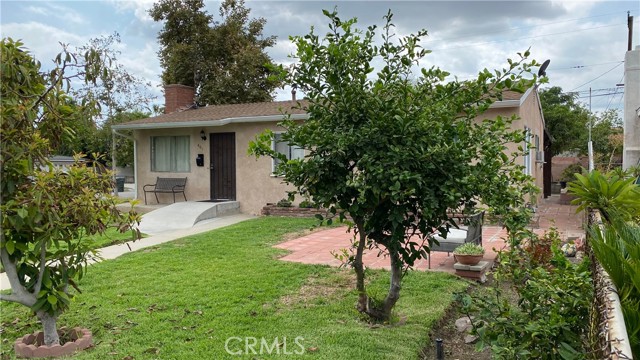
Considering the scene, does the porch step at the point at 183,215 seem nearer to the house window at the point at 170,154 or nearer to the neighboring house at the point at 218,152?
the neighboring house at the point at 218,152

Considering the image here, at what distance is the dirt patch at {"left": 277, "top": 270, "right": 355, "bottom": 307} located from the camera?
17.7ft

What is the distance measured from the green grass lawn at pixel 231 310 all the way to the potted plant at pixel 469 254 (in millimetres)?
294

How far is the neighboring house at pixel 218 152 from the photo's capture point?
14.2 metres

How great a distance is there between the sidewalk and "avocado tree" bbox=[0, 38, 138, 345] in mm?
2552

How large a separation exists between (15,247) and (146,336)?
1.36m

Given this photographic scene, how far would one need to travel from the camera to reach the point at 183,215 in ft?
41.8

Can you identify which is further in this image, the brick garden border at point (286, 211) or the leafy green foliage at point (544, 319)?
the brick garden border at point (286, 211)

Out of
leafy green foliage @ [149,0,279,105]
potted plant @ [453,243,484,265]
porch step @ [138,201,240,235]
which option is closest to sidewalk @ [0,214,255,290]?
porch step @ [138,201,240,235]

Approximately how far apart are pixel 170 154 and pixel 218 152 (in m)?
2.09

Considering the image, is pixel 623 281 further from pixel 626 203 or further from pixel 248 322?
pixel 248 322

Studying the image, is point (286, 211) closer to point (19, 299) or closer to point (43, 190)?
point (19, 299)

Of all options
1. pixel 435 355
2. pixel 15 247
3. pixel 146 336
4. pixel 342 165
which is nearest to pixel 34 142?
pixel 15 247

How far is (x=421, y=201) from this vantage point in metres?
4.01

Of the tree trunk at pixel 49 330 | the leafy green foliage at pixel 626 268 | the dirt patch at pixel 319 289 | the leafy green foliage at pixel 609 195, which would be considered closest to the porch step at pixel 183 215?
the dirt patch at pixel 319 289
